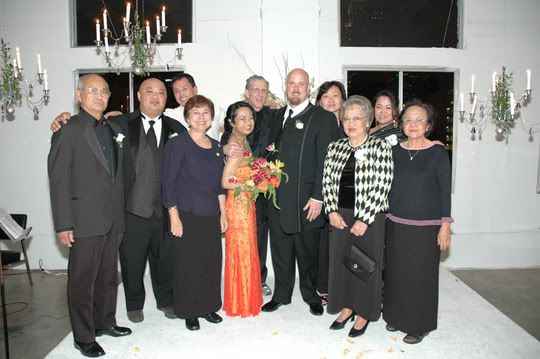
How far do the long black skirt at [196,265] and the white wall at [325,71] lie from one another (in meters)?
2.73

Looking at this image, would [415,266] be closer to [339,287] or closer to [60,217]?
[339,287]

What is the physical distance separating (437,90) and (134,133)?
4563 mm

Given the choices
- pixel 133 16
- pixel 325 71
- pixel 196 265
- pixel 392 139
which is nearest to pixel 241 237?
pixel 196 265

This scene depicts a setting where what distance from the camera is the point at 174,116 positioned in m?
4.32

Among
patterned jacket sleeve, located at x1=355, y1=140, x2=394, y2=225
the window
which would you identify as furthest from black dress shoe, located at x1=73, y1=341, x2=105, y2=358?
the window

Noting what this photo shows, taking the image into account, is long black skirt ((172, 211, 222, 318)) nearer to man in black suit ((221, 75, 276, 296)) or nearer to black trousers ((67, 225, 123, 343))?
black trousers ((67, 225, 123, 343))

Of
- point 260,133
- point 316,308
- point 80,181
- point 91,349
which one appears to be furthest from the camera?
point 260,133

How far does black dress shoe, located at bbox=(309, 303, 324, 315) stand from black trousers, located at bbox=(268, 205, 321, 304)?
0.04m

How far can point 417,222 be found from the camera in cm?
321

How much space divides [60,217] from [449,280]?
4.43m

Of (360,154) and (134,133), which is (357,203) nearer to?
(360,154)

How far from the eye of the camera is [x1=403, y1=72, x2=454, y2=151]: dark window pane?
20.1 ft

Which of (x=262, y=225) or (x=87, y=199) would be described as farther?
(x=262, y=225)

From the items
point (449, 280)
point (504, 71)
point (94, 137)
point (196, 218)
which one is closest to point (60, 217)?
point (94, 137)
